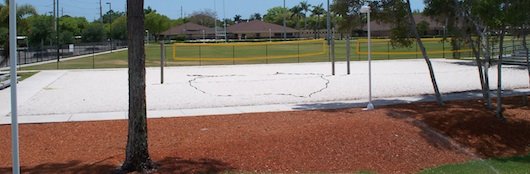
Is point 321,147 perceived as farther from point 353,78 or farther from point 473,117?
point 353,78

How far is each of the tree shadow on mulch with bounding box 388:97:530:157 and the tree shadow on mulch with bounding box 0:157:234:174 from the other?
14.7 feet

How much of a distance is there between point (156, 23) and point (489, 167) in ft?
378

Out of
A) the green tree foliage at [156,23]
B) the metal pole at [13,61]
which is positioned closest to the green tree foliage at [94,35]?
the green tree foliage at [156,23]

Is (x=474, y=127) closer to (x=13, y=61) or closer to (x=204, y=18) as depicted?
(x=13, y=61)

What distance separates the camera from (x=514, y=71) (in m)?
28.1

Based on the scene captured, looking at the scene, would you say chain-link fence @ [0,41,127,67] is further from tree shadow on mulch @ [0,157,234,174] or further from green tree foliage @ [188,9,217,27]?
green tree foliage @ [188,9,217,27]

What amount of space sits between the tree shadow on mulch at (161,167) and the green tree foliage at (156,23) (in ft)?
366

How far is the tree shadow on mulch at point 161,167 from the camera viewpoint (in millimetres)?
8328

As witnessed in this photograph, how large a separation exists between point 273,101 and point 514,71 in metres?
15.6

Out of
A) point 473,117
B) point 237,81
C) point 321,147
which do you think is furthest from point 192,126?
point 237,81

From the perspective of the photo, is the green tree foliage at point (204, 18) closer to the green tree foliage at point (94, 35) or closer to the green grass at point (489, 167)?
the green tree foliage at point (94, 35)

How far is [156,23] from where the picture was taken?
4786 inches

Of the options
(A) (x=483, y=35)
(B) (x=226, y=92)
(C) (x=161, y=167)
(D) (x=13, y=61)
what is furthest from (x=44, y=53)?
(D) (x=13, y=61)

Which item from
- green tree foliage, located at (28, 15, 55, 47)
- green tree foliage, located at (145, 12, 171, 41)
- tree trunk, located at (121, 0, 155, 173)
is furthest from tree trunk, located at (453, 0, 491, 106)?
green tree foliage, located at (145, 12, 171, 41)
